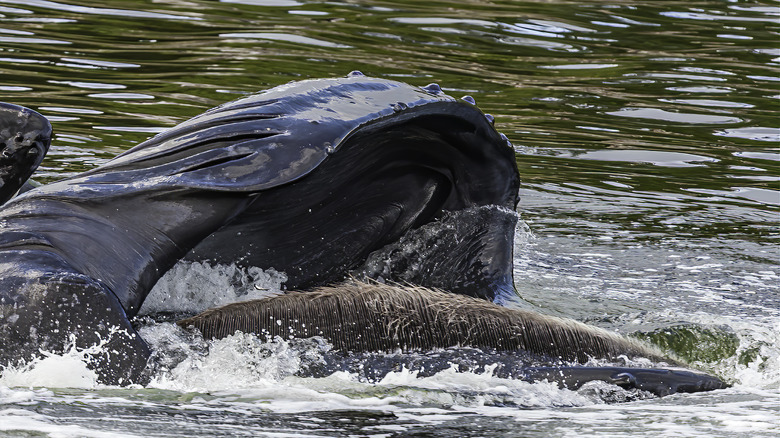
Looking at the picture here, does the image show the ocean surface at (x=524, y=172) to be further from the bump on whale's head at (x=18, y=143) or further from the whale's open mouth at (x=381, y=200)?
the bump on whale's head at (x=18, y=143)

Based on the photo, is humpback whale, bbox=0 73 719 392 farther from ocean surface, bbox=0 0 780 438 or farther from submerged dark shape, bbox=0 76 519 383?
ocean surface, bbox=0 0 780 438

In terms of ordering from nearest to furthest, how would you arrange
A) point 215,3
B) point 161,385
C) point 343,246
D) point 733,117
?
point 161,385 < point 343,246 < point 733,117 < point 215,3

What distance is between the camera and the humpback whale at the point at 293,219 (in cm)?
327

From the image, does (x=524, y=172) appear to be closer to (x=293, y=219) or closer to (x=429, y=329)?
(x=293, y=219)

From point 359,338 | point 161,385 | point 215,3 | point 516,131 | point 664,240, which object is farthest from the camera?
point 215,3

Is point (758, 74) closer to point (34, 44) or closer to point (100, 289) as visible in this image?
point (34, 44)

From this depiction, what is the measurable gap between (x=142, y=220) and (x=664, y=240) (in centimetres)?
375

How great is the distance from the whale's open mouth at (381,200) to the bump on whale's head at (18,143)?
664 millimetres

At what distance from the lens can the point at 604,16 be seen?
55.6 ft

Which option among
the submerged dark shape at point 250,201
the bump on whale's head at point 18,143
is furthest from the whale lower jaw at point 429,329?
the bump on whale's head at point 18,143

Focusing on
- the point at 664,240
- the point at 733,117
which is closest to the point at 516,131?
the point at 733,117

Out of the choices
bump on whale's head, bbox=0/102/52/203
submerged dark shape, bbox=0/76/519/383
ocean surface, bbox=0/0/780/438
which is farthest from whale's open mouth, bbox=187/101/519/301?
bump on whale's head, bbox=0/102/52/203

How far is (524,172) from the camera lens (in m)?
8.83

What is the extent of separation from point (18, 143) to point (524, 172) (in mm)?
5219
